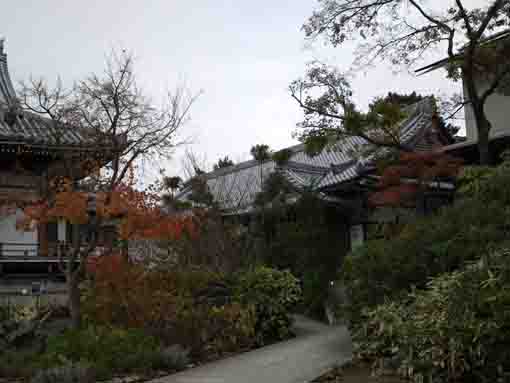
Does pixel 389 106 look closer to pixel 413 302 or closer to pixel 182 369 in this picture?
pixel 413 302

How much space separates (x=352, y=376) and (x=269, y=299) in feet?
12.3

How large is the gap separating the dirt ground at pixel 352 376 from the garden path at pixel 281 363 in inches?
10.6

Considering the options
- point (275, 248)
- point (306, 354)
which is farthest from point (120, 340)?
point (275, 248)

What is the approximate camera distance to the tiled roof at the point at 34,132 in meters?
11.9

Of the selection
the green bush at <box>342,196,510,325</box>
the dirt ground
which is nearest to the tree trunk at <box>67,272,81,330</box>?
the dirt ground

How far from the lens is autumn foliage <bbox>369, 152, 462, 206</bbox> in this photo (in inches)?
531

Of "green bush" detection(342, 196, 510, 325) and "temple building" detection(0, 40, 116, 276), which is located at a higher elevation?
"temple building" detection(0, 40, 116, 276)

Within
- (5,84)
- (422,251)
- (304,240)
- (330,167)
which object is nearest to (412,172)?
(304,240)

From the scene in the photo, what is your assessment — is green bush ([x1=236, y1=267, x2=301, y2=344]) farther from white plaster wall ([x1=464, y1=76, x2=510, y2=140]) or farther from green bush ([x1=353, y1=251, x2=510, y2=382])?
white plaster wall ([x1=464, y1=76, x2=510, y2=140])

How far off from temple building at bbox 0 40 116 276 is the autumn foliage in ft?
23.8

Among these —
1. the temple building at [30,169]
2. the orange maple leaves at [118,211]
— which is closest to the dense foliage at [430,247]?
the orange maple leaves at [118,211]

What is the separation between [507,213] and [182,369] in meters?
5.71

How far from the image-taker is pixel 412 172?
45.0 ft

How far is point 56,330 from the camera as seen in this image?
10820 millimetres
